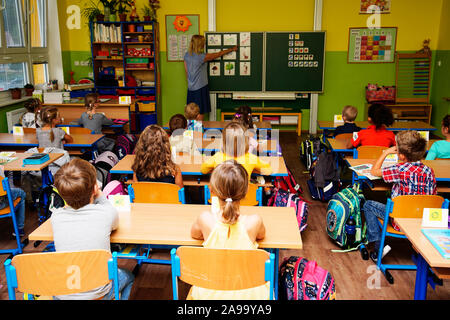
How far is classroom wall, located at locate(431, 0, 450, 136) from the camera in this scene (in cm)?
704

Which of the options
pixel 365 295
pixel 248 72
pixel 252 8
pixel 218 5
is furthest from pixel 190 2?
pixel 365 295

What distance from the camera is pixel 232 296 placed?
1.75 metres

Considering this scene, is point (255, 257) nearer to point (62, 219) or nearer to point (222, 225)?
point (222, 225)

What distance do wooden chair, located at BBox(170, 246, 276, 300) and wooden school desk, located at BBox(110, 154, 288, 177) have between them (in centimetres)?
153

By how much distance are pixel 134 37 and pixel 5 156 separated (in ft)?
14.6

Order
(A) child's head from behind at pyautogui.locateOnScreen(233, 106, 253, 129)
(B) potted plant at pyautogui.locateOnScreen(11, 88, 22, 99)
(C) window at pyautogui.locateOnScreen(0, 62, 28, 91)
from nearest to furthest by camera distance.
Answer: (A) child's head from behind at pyautogui.locateOnScreen(233, 106, 253, 129), (B) potted plant at pyautogui.locateOnScreen(11, 88, 22, 99), (C) window at pyautogui.locateOnScreen(0, 62, 28, 91)

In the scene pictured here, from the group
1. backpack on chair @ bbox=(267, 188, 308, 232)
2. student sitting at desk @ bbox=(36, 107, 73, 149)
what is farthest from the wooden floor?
student sitting at desk @ bbox=(36, 107, 73, 149)

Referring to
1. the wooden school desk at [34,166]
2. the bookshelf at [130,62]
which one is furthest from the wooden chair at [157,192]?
the bookshelf at [130,62]

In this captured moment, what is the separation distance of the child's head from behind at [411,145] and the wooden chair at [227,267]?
1.57 m

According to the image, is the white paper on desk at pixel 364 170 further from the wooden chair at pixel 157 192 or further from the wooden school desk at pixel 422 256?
the wooden chair at pixel 157 192

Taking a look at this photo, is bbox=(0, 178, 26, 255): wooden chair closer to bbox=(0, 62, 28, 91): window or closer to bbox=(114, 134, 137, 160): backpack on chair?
bbox=(114, 134, 137, 160): backpack on chair

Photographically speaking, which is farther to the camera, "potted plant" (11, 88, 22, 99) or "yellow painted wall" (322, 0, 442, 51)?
"yellow painted wall" (322, 0, 442, 51)

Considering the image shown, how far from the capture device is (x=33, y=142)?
422cm
